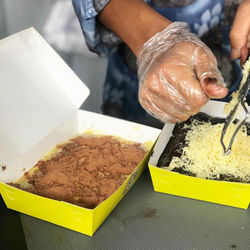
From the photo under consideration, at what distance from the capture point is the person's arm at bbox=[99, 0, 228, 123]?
2.85 ft

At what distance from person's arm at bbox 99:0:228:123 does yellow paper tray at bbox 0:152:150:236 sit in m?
0.21

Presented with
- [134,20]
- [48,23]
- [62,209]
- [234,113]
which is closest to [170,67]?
[234,113]

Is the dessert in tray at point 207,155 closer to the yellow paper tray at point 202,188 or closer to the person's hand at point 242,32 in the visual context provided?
the yellow paper tray at point 202,188

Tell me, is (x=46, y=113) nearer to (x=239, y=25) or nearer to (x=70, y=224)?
(x=70, y=224)

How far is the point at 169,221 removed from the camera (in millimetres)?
900

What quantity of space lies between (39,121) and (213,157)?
57cm

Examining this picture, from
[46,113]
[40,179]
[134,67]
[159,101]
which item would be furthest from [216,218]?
[134,67]

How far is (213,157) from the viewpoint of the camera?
3.17ft

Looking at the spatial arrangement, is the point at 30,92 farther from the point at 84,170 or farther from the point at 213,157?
the point at 213,157

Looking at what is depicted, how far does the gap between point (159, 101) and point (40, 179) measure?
0.41 meters

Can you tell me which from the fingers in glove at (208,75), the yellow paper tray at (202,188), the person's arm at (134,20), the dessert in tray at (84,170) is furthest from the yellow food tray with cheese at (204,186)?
the person's arm at (134,20)

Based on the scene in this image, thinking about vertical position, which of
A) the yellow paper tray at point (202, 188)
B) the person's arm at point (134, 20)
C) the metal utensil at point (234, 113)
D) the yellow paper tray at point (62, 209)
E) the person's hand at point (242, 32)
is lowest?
the yellow paper tray at point (202, 188)

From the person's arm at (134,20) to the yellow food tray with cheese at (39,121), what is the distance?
0.78 ft

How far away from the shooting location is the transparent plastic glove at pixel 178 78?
86 cm
